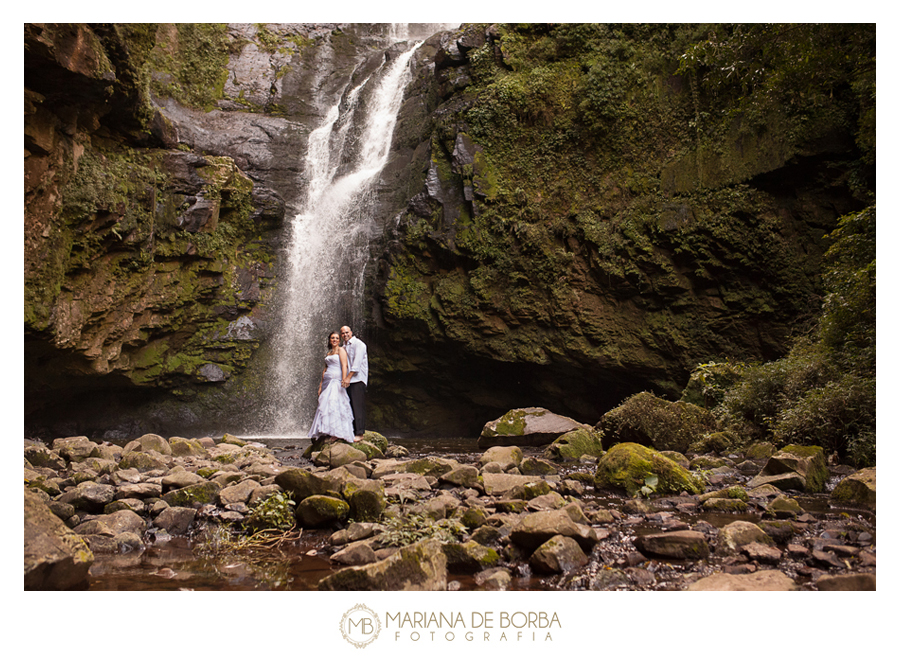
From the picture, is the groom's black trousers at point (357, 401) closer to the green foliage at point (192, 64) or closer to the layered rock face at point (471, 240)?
the layered rock face at point (471, 240)

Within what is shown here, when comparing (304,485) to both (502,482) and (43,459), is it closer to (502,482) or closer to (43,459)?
(502,482)

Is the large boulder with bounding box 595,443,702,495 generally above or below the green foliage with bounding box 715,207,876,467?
below

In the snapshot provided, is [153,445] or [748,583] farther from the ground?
[153,445]

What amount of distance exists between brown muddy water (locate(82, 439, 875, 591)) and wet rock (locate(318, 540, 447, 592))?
0.71 feet

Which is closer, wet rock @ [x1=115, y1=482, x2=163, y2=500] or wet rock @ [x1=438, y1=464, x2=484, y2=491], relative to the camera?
wet rock @ [x1=115, y1=482, x2=163, y2=500]

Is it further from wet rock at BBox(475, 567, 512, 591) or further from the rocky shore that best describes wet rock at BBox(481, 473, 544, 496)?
wet rock at BBox(475, 567, 512, 591)

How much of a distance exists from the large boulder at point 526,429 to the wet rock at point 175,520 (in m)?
5.73

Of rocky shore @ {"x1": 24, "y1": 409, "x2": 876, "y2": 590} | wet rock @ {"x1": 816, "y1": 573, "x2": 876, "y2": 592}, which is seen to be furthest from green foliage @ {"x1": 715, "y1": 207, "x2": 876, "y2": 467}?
wet rock @ {"x1": 816, "y1": 573, "x2": 876, "y2": 592}

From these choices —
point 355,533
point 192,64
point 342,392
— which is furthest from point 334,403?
point 192,64

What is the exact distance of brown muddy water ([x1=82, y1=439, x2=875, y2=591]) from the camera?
8.57 ft

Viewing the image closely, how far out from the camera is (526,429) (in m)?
8.83

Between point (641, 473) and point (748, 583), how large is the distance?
2.36 m
